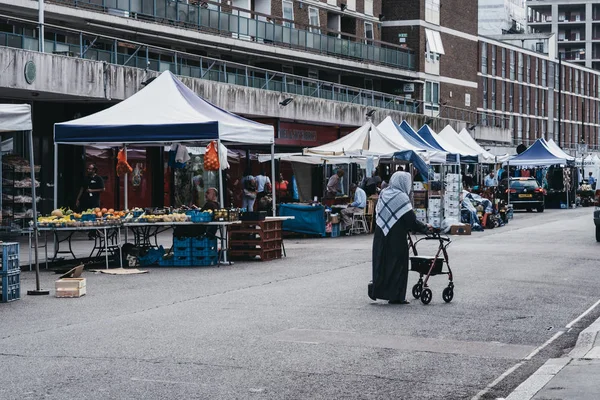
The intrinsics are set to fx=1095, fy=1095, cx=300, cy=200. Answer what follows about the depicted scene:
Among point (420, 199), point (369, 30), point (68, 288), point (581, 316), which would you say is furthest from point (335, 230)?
point (369, 30)

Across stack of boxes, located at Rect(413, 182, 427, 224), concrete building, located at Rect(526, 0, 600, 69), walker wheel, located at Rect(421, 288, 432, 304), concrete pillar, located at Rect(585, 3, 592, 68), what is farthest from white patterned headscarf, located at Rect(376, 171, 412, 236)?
concrete pillar, located at Rect(585, 3, 592, 68)

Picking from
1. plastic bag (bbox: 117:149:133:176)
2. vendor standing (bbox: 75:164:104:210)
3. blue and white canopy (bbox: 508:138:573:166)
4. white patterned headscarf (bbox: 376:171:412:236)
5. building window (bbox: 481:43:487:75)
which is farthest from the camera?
building window (bbox: 481:43:487:75)

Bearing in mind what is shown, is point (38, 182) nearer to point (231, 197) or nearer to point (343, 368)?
point (231, 197)

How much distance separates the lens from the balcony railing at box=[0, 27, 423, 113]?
29.5 m

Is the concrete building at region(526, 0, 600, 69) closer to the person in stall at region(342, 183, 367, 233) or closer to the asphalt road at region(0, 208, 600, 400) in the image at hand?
the person in stall at region(342, 183, 367, 233)

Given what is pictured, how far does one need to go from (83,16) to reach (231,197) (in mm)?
8789

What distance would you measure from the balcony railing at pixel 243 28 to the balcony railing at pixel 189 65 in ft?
14.7

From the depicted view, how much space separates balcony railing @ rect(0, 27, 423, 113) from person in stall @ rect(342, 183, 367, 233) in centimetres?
743

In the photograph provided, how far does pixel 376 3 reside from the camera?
2539 inches

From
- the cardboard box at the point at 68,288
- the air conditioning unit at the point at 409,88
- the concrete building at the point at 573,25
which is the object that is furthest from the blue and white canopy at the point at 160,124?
the concrete building at the point at 573,25

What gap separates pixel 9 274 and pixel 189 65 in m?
21.8

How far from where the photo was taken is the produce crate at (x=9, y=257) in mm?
14750

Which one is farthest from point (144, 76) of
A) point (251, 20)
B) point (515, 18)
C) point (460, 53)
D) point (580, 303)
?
point (515, 18)

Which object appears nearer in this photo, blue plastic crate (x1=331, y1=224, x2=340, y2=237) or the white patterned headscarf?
the white patterned headscarf
